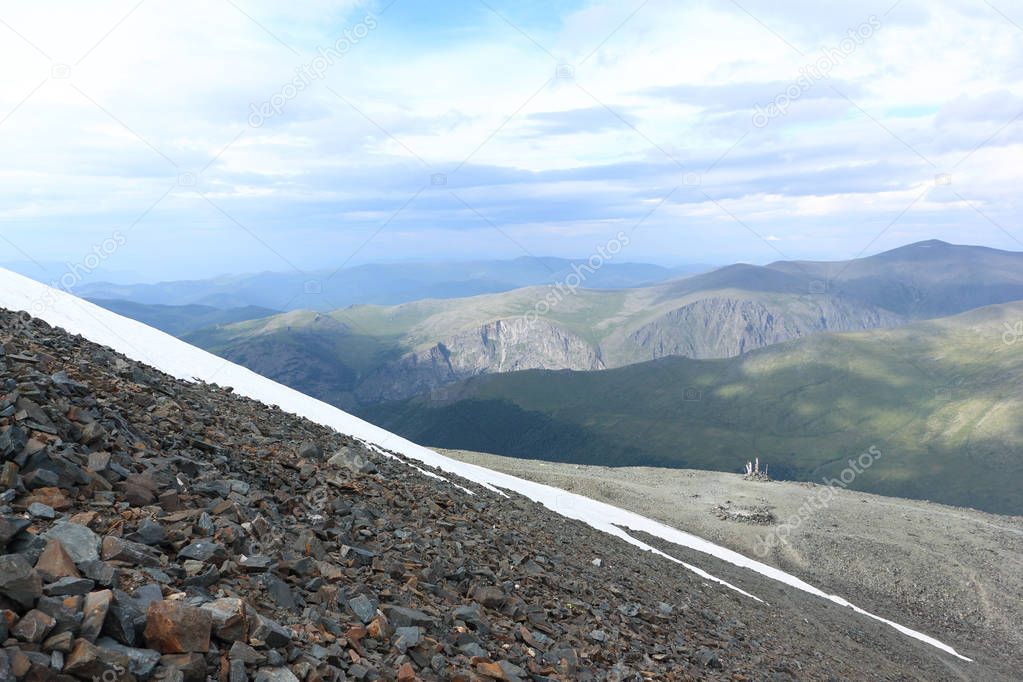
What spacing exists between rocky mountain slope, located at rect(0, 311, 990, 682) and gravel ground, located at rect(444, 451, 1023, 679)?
37.6 metres

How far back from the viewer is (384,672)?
8.23 m

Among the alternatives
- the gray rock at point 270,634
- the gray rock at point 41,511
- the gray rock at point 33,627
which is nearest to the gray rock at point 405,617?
the gray rock at point 270,634

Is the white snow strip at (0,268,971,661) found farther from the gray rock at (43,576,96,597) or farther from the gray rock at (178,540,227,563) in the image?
the gray rock at (43,576,96,597)

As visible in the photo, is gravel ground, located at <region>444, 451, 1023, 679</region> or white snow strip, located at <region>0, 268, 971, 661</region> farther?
gravel ground, located at <region>444, 451, 1023, 679</region>

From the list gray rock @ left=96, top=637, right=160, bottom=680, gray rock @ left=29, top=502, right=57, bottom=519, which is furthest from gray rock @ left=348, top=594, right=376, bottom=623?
gray rock @ left=29, top=502, right=57, bottom=519

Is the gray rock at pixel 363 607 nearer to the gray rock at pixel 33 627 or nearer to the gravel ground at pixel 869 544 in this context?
the gray rock at pixel 33 627

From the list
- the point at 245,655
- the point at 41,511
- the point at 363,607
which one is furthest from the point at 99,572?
the point at 363,607

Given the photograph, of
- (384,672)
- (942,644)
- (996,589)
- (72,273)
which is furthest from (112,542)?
(996,589)

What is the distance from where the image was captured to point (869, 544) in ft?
190

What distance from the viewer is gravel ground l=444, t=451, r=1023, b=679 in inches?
2003

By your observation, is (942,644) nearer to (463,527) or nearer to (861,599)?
(861,599)

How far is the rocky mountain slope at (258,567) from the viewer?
675cm

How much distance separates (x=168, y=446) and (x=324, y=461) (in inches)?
199

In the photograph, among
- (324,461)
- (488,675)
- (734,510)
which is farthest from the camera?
(734,510)
